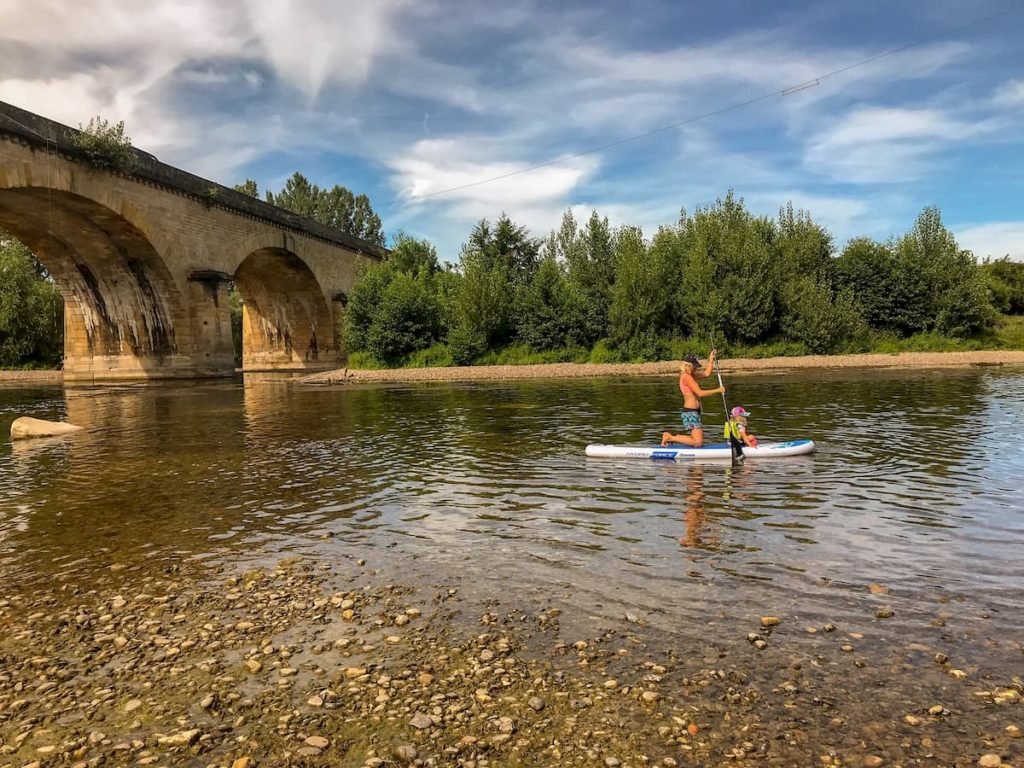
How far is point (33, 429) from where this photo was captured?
18156 mm

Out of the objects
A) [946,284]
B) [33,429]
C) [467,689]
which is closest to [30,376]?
[33,429]

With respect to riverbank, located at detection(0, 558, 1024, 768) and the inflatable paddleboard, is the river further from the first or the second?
the inflatable paddleboard

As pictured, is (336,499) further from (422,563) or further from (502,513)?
(422,563)

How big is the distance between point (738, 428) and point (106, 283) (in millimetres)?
40691

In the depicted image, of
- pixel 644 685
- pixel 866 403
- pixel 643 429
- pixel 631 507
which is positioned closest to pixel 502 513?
pixel 631 507

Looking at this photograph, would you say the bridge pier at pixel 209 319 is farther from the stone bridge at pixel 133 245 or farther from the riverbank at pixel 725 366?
the riverbank at pixel 725 366

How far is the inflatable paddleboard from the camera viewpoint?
1209 centimetres

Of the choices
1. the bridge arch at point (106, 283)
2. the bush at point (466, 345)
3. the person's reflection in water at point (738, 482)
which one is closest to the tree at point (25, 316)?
the bridge arch at point (106, 283)

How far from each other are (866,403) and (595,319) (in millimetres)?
25828

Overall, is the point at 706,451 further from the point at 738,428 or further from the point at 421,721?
the point at 421,721

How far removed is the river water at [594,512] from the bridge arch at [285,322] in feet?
147

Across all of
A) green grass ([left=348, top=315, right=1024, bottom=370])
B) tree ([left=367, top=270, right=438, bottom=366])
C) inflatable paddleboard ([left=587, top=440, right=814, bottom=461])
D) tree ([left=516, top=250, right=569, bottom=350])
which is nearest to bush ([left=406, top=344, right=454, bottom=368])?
green grass ([left=348, top=315, right=1024, bottom=370])

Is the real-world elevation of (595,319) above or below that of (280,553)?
above

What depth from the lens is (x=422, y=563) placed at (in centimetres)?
702
